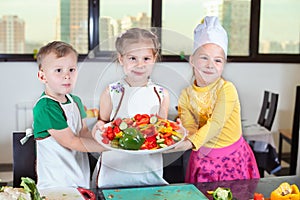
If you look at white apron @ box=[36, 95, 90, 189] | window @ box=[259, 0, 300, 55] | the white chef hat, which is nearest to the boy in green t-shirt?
white apron @ box=[36, 95, 90, 189]

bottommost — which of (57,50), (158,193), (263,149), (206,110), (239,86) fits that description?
(263,149)

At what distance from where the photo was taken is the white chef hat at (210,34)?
1.47m

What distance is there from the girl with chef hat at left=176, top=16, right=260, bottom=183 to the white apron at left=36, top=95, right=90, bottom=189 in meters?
0.34

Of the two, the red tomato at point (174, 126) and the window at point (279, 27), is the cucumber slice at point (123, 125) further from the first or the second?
the window at point (279, 27)

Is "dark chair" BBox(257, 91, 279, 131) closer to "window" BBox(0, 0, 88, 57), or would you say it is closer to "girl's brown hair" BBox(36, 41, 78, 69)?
"window" BBox(0, 0, 88, 57)

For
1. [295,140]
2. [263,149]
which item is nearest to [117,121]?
[263,149]

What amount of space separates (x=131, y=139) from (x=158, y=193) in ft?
0.59

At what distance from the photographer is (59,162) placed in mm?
1469

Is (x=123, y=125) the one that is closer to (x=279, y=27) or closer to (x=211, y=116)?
(x=211, y=116)

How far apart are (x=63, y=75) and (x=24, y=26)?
2.43 m

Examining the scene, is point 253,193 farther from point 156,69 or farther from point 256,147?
point 256,147

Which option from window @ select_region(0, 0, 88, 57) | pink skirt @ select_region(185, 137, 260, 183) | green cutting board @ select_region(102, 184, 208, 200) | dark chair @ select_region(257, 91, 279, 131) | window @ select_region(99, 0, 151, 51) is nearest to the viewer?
green cutting board @ select_region(102, 184, 208, 200)

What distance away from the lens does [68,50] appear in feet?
4.70

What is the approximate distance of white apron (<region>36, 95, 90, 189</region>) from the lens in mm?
1461
